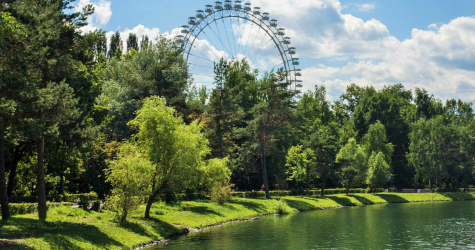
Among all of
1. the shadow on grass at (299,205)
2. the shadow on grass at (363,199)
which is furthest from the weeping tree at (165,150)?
the shadow on grass at (363,199)

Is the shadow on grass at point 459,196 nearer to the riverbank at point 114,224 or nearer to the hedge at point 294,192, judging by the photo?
the hedge at point 294,192

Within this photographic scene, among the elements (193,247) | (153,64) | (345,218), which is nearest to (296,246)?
(193,247)

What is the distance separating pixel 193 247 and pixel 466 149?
82.4m

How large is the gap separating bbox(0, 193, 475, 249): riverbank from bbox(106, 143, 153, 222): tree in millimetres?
1186

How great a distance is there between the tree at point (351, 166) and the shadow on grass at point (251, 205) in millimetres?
27901

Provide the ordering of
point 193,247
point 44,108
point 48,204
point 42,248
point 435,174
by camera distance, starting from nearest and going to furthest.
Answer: point 42,248, point 44,108, point 193,247, point 48,204, point 435,174

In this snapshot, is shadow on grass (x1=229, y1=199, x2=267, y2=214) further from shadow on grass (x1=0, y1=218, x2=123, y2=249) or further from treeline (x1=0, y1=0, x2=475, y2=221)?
shadow on grass (x1=0, y1=218, x2=123, y2=249)

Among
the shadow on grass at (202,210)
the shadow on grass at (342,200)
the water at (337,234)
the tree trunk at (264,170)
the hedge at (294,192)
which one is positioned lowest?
the water at (337,234)

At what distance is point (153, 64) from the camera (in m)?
58.9

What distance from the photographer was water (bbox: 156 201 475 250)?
31531 millimetres

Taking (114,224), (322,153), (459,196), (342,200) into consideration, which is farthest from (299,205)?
(459,196)

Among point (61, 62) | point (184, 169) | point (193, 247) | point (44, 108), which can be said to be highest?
point (61, 62)

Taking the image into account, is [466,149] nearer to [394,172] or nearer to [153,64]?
[394,172]

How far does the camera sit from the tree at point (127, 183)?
33.2 metres
